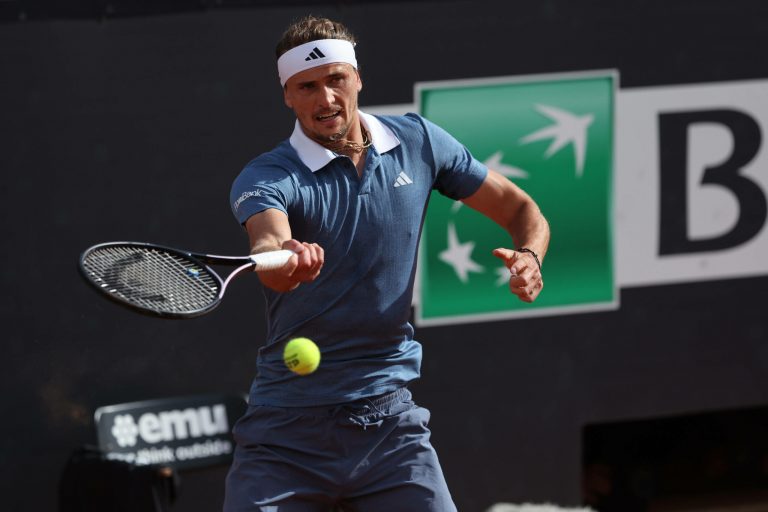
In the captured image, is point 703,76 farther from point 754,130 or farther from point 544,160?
point 544,160

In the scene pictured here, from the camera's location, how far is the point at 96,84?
448cm

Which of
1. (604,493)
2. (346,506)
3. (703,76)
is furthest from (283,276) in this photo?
(604,493)

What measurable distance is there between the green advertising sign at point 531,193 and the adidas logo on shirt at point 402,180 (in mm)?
1417

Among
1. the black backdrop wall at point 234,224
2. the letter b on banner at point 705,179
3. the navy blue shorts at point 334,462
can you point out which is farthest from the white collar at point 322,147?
the letter b on banner at point 705,179

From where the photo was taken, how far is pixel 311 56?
3434mm

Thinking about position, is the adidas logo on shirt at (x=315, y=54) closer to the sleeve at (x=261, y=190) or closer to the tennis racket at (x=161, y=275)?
the sleeve at (x=261, y=190)

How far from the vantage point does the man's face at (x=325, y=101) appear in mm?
3369

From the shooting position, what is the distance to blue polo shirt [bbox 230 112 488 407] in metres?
3.27

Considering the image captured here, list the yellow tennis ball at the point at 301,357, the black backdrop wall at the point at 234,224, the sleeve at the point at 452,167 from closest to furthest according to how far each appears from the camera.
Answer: the yellow tennis ball at the point at 301,357, the sleeve at the point at 452,167, the black backdrop wall at the point at 234,224

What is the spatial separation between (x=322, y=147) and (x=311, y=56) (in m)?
0.23

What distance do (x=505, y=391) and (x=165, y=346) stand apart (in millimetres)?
1224

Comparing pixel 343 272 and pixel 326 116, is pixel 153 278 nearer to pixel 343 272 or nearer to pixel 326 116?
pixel 343 272

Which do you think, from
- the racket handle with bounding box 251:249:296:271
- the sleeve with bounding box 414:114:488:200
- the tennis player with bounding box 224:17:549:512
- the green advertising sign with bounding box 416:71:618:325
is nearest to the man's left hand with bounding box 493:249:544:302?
the tennis player with bounding box 224:17:549:512

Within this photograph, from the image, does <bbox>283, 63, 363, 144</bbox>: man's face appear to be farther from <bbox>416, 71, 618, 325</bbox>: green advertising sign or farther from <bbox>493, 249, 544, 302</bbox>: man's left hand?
<bbox>416, 71, 618, 325</bbox>: green advertising sign
